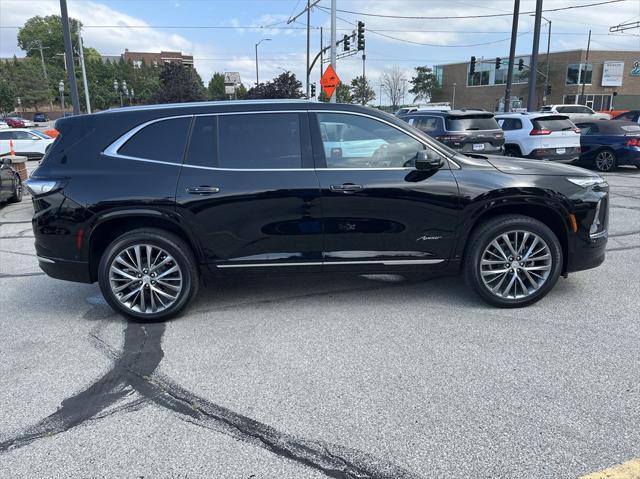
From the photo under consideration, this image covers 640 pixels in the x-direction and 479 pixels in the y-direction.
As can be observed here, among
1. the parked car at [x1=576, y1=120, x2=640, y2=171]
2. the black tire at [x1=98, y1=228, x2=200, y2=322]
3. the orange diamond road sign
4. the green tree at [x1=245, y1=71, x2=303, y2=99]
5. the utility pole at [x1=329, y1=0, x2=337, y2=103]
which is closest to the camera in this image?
the black tire at [x1=98, y1=228, x2=200, y2=322]

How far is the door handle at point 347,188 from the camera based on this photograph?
423 centimetres

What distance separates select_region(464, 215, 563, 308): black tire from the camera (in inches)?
172

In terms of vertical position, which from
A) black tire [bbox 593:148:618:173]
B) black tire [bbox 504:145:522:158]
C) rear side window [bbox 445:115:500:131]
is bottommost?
black tire [bbox 593:148:618:173]

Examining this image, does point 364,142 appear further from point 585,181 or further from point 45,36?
point 45,36

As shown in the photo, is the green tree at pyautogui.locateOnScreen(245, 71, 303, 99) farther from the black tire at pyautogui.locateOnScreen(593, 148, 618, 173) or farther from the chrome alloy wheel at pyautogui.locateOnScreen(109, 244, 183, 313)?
the chrome alloy wheel at pyautogui.locateOnScreen(109, 244, 183, 313)

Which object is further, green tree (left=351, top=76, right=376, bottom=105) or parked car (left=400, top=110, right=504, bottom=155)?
green tree (left=351, top=76, right=376, bottom=105)

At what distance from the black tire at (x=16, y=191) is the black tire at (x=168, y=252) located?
802 cm

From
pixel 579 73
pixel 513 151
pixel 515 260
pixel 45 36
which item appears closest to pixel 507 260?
pixel 515 260

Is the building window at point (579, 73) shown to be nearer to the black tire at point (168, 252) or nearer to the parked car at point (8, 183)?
the parked car at point (8, 183)

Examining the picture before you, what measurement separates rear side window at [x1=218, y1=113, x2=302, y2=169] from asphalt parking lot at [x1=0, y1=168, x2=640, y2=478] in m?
1.39

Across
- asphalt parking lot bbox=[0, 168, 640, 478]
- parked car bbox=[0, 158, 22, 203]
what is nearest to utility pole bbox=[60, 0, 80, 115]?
parked car bbox=[0, 158, 22, 203]

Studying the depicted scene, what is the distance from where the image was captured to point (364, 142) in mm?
4359

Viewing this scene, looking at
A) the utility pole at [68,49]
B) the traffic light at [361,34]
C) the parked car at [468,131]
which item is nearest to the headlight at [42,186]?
the parked car at [468,131]

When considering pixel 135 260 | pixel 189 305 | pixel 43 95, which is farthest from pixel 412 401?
pixel 43 95
